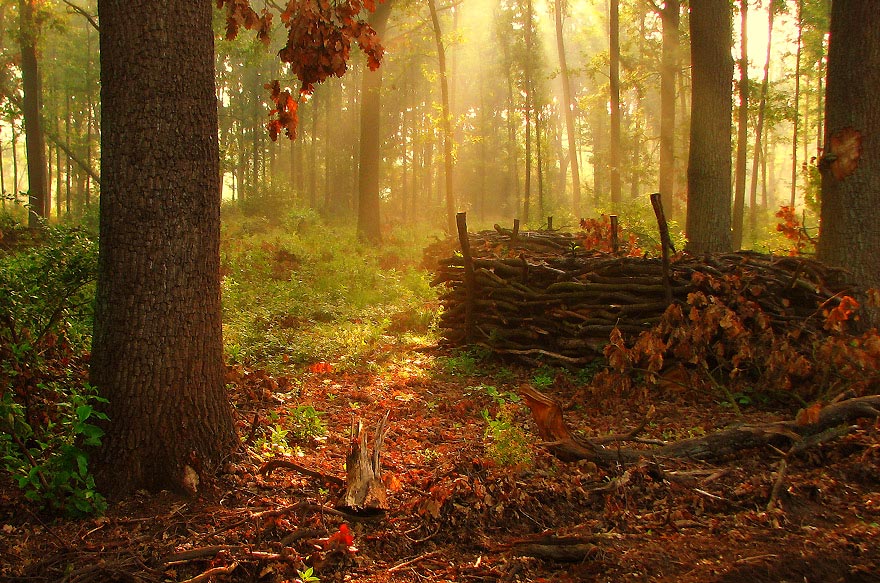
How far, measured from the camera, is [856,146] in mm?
5738

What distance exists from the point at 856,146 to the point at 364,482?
5698 mm

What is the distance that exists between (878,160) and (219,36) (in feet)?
50.9

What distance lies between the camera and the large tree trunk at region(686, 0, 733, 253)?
8.33m

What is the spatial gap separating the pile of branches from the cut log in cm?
117

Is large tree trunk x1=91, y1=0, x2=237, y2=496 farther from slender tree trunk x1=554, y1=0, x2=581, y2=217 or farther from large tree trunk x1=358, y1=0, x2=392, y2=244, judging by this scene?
slender tree trunk x1=554, y1=0, x2=581, y2=217

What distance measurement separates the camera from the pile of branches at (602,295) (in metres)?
5.62

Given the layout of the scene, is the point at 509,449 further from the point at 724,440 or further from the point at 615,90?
the point at 615,90

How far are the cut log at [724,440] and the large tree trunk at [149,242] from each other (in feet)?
7.54

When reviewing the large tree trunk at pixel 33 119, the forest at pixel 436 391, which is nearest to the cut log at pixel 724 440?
the forest at pixel 436 391

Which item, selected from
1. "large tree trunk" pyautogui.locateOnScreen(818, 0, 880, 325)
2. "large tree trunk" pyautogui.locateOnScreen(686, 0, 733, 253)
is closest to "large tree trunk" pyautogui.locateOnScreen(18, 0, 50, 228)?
"large tree trunk" pyautogui.locateOnScreen(686, 0, 733, 253)

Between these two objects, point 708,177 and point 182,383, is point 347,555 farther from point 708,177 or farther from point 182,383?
point 708,177

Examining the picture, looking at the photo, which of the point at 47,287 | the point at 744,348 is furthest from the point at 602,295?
the point at 47,287

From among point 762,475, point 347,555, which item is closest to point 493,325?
point 762,475

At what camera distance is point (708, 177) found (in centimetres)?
834
